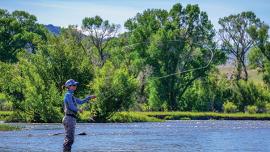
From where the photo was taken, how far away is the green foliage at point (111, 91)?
51000 mm

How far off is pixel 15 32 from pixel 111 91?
50686 mm

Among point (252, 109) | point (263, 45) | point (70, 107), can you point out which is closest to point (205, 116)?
point (252, 109)

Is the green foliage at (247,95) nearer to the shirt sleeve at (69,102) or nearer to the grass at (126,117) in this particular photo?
the grass at (126,117)

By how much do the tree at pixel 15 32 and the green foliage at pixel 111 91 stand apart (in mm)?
42339

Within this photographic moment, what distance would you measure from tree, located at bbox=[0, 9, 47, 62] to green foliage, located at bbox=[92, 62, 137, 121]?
139 feet

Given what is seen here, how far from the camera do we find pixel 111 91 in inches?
2056

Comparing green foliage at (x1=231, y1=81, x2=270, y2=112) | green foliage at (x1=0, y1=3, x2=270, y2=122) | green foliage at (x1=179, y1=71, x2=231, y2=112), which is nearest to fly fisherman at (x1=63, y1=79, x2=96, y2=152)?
green foliage at (x1=0, y1=3, x2=270, y2=122)

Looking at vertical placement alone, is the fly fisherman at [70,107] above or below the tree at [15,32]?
below

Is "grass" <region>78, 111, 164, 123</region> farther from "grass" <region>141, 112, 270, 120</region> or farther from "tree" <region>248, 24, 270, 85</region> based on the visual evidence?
"tree" <region>248, 24, 270, 85</region>

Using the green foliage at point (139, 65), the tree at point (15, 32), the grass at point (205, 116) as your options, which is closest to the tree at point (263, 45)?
the green foliage at point (139, 65)

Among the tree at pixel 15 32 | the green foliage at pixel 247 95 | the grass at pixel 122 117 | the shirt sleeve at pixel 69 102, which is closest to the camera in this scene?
the shirt sleeve at pixel 69 102

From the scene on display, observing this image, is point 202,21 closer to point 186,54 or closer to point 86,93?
point 186,54

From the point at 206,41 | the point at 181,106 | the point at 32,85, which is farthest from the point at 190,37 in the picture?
the point at 32,85

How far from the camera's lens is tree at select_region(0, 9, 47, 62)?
9531cm
